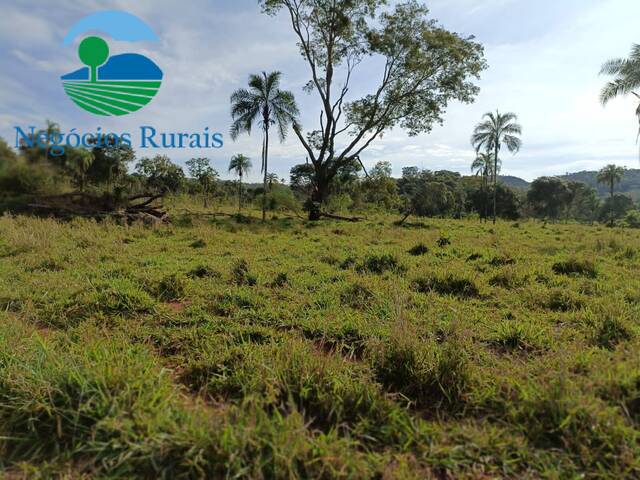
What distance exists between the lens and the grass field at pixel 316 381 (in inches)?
67.4

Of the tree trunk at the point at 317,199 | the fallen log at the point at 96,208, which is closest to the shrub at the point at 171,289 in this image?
the fallen log at the point at 96,208

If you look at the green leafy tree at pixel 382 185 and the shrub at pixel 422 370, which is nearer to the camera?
the shrub at pixel 422 370

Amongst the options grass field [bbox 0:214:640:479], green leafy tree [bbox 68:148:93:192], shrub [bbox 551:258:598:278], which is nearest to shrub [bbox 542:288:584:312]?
grass field [bbox 0:214:640:479]

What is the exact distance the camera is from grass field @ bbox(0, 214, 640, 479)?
1.71 m

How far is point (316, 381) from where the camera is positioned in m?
2.29

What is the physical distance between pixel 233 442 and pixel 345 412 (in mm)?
729

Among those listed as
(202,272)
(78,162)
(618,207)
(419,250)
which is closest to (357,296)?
(202,272)

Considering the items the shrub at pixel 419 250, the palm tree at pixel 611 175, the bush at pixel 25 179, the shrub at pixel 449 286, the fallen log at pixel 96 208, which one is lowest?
the shrub at pixel 449 286

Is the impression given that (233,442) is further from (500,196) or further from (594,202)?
(594,202)

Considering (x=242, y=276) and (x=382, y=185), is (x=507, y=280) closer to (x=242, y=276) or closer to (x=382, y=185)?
(x=242, y=276)

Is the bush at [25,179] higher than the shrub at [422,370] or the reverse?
higher

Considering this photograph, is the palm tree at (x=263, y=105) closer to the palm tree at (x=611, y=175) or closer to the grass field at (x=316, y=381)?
the grass field at (x=316, y=381)

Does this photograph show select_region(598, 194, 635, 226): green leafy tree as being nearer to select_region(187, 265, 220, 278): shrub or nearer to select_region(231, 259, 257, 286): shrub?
select_region(231, 259, 257, 286): shrub

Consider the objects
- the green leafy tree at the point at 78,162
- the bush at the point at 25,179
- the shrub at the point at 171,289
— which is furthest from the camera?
the green leafy tree at the point at 78,162
